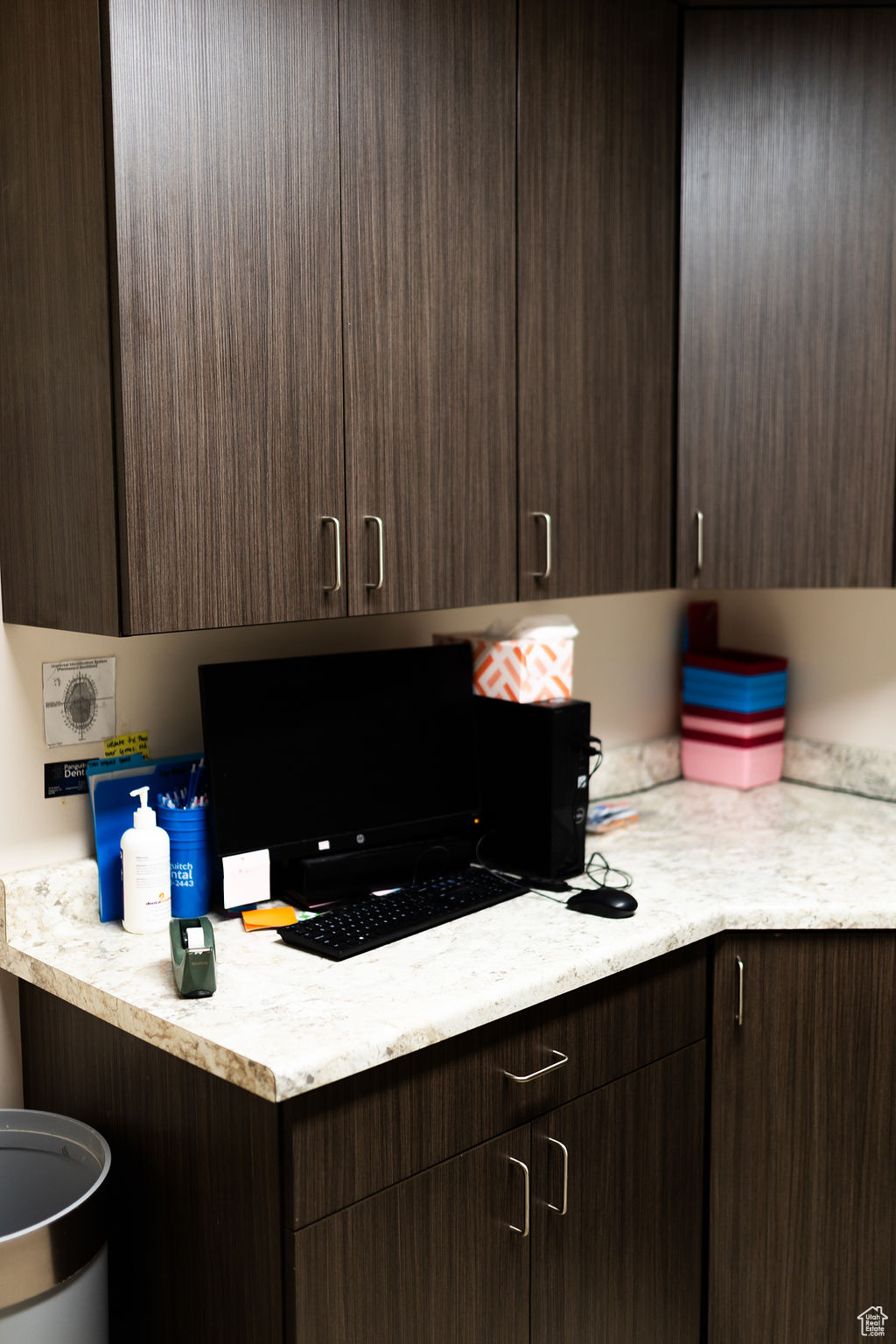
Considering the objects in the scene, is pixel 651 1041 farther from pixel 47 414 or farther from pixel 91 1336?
pixel 47 414

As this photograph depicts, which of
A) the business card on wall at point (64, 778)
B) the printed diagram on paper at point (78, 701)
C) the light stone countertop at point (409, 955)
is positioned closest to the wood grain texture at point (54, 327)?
the printed diagram on paper at point (78, 701)

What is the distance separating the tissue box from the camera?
221 centimetres

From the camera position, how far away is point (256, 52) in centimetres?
169

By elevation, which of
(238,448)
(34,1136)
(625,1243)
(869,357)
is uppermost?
(869,357)

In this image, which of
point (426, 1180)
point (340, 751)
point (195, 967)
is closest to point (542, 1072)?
point (426, 1180)

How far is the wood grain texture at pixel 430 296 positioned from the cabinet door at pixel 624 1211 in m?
0.83

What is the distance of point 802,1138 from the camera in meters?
2.12

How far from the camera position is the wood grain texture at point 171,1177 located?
1.53 m

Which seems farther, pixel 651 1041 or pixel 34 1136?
pixel 651 1041

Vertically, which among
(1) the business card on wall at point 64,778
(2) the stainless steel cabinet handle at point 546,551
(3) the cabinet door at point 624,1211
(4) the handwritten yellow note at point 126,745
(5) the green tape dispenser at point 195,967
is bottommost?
(3) the cabinet door at point 624,1211

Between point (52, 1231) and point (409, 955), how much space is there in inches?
23.0

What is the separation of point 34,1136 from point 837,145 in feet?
7.32

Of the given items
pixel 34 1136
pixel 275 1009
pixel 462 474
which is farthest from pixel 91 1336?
pixel 462 474

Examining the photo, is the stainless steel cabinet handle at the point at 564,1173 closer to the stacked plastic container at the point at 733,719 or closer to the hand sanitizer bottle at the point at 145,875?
the hand sanitizer bottle at the point at 145,875
